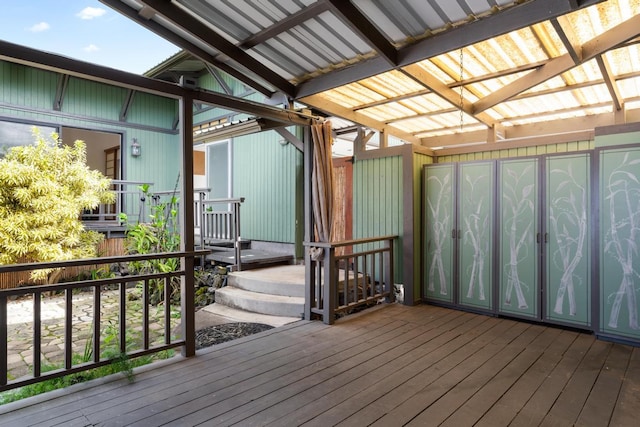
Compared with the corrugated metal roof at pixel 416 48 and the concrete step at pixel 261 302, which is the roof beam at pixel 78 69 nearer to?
the corrugated metal roof at pixel 416 48

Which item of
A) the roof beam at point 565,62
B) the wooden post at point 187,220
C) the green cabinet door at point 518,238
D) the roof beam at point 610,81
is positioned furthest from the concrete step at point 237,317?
the roof beam at point 610,81

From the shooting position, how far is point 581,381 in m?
2.78

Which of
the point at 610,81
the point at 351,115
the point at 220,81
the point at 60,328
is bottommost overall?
the point at 60,328

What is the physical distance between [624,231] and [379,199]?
2.78 metres

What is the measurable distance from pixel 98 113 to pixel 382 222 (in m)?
7.33

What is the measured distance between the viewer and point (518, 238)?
4285mm

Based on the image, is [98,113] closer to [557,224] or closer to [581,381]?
[557,224]

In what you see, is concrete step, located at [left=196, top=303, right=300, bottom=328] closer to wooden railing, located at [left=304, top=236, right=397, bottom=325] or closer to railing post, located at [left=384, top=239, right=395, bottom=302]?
wooden railing, located at [left=304, top=236, right=397, bottom=325]

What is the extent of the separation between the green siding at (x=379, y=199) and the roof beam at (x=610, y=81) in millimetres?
2343

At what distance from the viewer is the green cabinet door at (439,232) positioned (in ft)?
15.8

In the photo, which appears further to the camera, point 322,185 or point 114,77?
point 322,185

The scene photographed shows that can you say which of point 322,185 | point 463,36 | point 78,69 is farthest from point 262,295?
point 463,36

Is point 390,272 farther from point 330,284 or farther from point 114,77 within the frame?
point 114,77

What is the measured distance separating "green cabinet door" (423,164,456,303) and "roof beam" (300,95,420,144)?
44.9 inches
